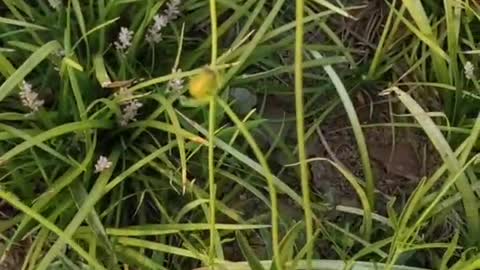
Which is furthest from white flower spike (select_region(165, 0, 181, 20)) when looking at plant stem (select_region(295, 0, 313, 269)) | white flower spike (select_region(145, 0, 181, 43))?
plant stem (select_region(295, 0, 313, 269))

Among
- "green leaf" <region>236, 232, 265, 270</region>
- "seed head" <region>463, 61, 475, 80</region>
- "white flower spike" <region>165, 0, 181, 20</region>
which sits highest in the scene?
"white flower spike" <region>165, 0, 181, 20</region>

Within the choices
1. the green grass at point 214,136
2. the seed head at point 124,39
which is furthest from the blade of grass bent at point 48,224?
the seed head at point 124,39

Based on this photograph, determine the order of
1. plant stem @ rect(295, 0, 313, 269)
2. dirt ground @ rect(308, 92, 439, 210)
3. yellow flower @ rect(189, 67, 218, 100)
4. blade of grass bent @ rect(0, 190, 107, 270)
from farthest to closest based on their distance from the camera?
1. dirt ground @ rect(308, 92, 439, 210)
2. blade of grass bent @ rect(0, 190, 107, 270)
3. plant stem @ rect(295, 0, 313, 269)
4. yellow flower @ rect(189, 67, 218, 100)

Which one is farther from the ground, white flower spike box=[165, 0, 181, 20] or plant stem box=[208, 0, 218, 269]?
white flower spike box=[165, 0, 181, 20]

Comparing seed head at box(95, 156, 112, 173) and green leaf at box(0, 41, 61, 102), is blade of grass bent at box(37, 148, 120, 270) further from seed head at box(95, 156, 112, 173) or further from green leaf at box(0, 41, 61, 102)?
green leaf at box(0, 41, 61, 102)

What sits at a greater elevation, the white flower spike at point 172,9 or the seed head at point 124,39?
the white flower spike at point 172,9

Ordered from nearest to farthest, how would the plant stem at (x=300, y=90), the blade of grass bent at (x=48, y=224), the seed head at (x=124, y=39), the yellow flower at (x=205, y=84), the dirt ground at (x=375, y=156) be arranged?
the yellow flower at (x=205, y=84)
the plant stem at (x=300, y=90)
the blade of grass bent at (x=48, y=224)
the seed head at (x=124, y=39)
the dirt ground at (x=375, y=156)

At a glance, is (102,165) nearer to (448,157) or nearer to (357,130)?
(357,130)

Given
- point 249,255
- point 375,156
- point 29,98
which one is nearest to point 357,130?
point 375,156

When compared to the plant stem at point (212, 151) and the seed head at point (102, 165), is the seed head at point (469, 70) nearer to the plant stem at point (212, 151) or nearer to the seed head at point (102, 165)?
the plant stem at point (212, 151)
